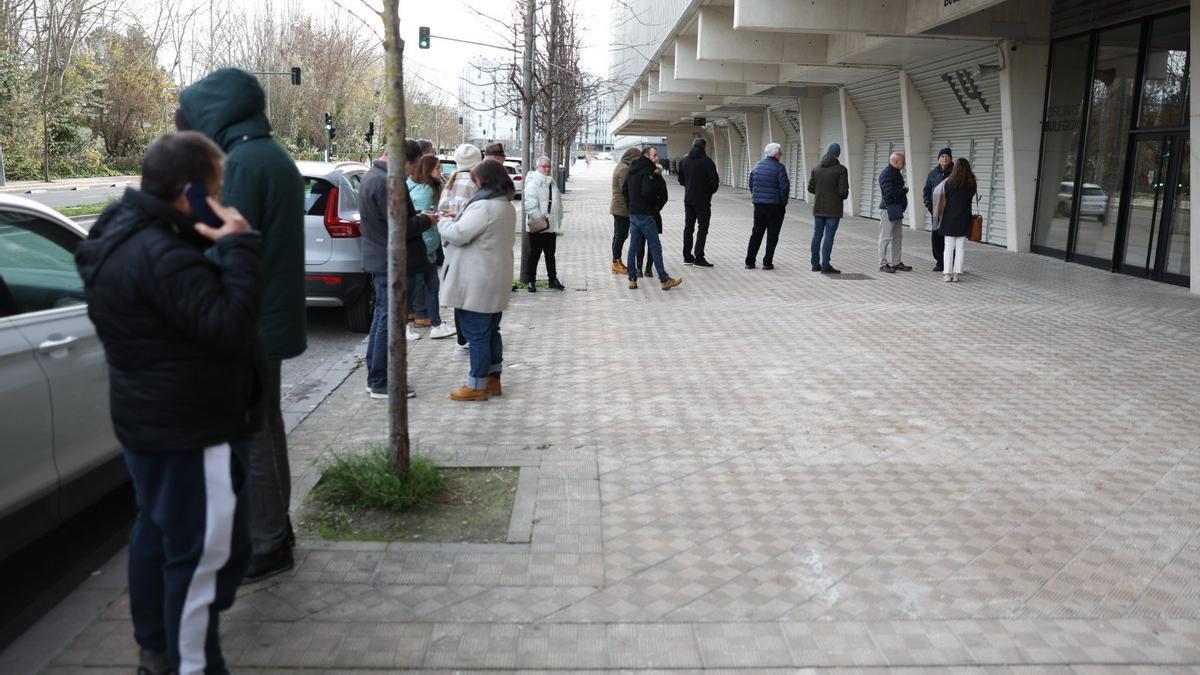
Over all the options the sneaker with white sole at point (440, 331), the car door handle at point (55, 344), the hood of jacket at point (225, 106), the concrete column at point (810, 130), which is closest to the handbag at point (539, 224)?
the sneaker with white sole at point (440, 331)

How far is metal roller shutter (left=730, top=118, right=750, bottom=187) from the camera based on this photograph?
47784mm

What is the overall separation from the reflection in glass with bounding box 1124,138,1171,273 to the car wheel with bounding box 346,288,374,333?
10781 mm

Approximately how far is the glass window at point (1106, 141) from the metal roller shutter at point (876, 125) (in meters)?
7.73

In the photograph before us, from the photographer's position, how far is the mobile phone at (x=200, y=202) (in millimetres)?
2713

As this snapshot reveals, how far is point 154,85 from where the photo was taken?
49188 millimetres

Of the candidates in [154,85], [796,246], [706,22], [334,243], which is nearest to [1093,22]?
[796,246]

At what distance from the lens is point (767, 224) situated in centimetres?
1422

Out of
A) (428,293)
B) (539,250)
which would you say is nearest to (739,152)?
(539,250)

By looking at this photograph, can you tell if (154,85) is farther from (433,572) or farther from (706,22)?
(433,572)

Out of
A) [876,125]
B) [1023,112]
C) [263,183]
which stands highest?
[876,125]

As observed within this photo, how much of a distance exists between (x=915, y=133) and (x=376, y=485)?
2022 cm

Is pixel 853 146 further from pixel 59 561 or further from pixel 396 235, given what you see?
pixel 59 561

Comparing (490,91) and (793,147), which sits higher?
(490,91)

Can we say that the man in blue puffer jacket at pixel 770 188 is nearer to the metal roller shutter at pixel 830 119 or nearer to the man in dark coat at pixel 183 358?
the man in dark coat at pixel 183 358
